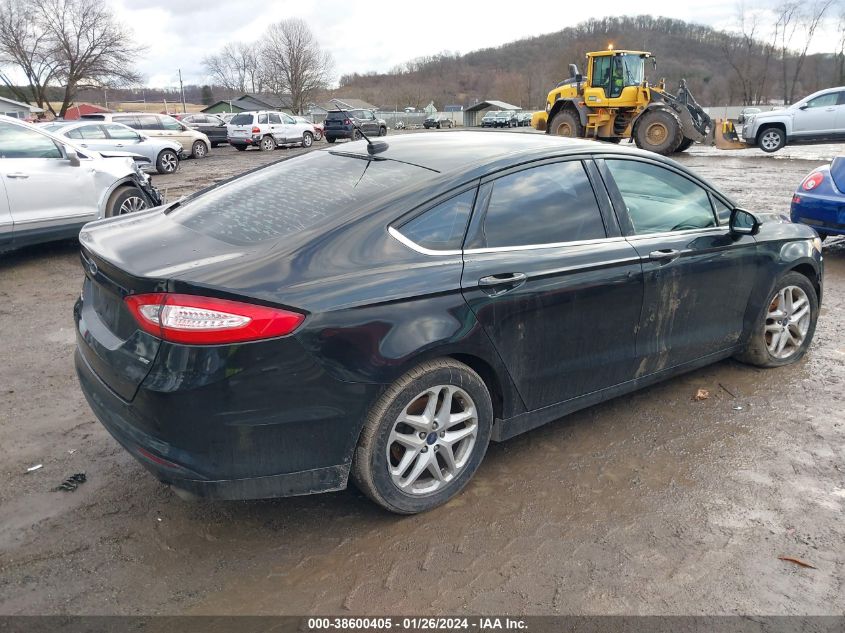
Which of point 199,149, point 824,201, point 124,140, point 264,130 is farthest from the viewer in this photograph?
point 264,130

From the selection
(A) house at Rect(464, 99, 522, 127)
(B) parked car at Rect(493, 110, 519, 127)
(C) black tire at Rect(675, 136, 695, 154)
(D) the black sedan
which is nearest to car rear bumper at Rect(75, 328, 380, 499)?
(D) the black sedan

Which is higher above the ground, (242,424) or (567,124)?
(567,124)

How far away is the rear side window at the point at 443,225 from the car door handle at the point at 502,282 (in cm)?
20

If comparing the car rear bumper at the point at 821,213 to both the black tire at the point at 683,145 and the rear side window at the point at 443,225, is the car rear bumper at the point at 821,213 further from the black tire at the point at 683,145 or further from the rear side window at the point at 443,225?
the black tire at the point at 683,145

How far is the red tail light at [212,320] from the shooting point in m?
2.29

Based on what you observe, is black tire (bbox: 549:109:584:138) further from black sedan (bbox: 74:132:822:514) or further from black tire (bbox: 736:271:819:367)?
black sedan (bbox: 74:132:822:514)

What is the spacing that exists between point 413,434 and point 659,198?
2.05 meters

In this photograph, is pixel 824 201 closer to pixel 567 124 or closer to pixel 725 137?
pixel 567 124

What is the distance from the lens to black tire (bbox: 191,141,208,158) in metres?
23.7

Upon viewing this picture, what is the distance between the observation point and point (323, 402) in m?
2.46

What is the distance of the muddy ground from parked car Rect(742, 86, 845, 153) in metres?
19.6

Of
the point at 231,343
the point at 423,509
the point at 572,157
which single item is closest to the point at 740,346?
the point at 572,157

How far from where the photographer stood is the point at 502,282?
287 cm

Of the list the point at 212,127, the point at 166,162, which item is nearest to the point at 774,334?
the point at 166,162
